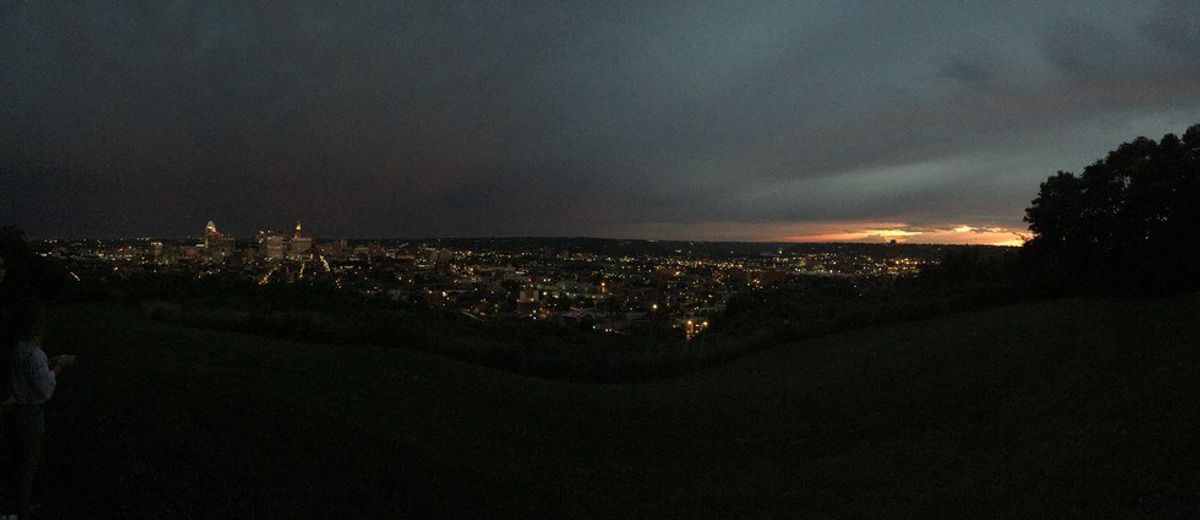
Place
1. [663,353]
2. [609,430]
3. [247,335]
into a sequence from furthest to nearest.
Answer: [663,353], [247,335], [609,430]

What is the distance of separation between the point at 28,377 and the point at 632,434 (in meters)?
6.96

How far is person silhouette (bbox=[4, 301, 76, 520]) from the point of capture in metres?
4.78

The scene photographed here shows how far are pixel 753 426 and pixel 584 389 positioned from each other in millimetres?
3782

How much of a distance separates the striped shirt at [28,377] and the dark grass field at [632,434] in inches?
30.8

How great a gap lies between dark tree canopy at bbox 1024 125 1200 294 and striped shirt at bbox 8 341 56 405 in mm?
20360

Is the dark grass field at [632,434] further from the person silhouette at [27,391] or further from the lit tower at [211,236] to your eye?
the lit tower at [211,236]

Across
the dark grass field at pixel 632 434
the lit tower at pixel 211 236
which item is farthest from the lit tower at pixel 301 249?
the dark grass field at pixel 632 434

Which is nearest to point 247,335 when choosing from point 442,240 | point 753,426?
point 753,426

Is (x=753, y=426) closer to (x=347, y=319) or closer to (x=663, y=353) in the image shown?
(x=663, y=353)

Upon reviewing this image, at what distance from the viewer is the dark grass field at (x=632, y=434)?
561 cm

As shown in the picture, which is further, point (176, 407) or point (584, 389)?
point (584, 389)

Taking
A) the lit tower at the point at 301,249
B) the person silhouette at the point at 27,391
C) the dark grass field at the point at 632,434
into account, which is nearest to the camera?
the person silhouette at the point at 27,391

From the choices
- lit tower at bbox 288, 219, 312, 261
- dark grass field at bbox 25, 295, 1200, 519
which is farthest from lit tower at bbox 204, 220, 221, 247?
dark grass field at bbox 25, 295, 1200, 519

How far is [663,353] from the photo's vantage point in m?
16.5
